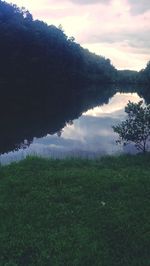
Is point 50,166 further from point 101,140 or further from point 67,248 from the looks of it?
point 101,140

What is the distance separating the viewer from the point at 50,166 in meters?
21.9

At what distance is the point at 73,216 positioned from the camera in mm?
14891

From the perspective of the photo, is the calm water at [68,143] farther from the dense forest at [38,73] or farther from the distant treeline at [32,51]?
the distant treeline at [32,51]

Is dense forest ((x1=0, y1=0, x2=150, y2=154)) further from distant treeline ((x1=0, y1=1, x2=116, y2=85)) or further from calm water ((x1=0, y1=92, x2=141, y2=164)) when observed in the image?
calm water ((x1=0, y1=92, x2=141, y2=164))

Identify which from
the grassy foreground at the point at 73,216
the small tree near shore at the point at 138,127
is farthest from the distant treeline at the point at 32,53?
the grassy foreground at the point at 73,216

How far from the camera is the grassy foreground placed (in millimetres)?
12547

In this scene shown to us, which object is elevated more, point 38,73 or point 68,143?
point 38,73

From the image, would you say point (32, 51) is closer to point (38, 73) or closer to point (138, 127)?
point (38, 73)

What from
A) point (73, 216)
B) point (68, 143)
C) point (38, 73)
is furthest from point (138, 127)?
point (38, 73)

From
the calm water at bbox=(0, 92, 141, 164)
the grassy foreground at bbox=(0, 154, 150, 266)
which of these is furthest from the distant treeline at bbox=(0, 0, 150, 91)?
the grassy foreground at bbox=(0, 154, 150, 266)

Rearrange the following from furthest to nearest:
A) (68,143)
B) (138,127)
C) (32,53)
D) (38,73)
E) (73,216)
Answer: (38,73)
(32,53)
(68,143)
(138,127)
(73,216)

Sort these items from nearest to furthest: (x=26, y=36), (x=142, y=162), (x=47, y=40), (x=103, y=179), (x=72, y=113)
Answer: (x=103, y=179)
(x=142, y=162)
(x=72, y=113)
(x=26, y=36)
(x=47, y=40)

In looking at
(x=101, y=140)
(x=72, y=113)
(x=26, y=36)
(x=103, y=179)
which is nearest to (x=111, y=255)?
(x=103, y=179)

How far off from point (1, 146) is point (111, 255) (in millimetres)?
21437
